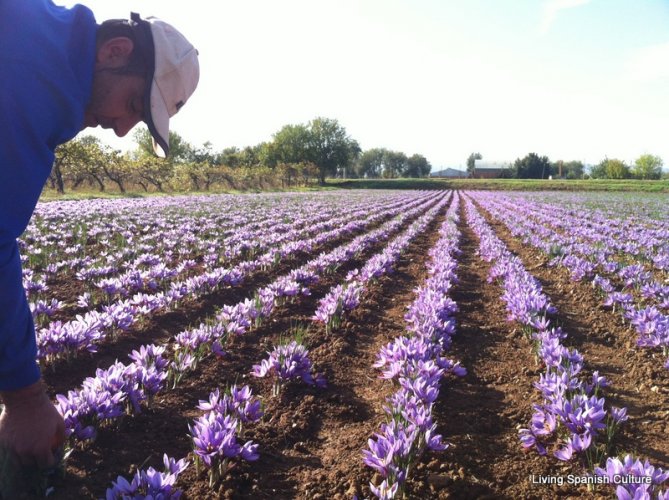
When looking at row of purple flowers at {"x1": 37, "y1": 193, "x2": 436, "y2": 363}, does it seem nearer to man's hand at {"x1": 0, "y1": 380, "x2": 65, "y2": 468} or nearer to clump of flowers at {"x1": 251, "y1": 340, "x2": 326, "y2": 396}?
clump of flowers at {"x1": 251, "y1": 340, "x2": 326, "y2": 396}

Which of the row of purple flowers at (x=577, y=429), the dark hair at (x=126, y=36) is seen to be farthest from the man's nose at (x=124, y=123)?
the row of purple flowers at (x=577, y=429)

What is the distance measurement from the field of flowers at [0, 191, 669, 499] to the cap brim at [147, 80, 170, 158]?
1.70 metres

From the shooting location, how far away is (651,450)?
118 inches

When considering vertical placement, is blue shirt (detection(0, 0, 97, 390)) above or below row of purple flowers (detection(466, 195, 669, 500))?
above

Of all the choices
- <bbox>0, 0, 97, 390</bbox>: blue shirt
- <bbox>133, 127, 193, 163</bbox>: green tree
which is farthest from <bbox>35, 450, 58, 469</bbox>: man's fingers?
<bbox>133, 127, 193, 163</bbox>: green tree

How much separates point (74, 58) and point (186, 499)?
7.68ft

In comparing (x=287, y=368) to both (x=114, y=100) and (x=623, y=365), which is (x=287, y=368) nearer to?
(x=114, y=100)

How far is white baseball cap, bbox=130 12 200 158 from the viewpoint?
7.12 ft

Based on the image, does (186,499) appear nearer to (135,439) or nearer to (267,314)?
(135,439)

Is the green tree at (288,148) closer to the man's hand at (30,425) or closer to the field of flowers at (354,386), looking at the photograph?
the field of flowers at (354,386)

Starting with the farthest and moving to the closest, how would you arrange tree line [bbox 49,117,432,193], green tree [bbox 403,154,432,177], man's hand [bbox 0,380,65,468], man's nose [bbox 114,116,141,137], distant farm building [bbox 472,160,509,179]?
green tree [bbox 403,154,432,177]
distant farm building [bbox 472,160,509,179]
tree line [bbox 49,117,432,193]
man's nose [bbox 114,116,141,137]
man's hand [bbox 0,380,65,468]

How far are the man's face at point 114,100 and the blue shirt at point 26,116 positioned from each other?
159mm

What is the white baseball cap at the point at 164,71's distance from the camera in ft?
7.12

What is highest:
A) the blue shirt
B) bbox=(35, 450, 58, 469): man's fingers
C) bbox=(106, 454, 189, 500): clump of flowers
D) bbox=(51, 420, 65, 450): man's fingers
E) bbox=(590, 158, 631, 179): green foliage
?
bbox=(590, 158, 631, 179): green foliage
